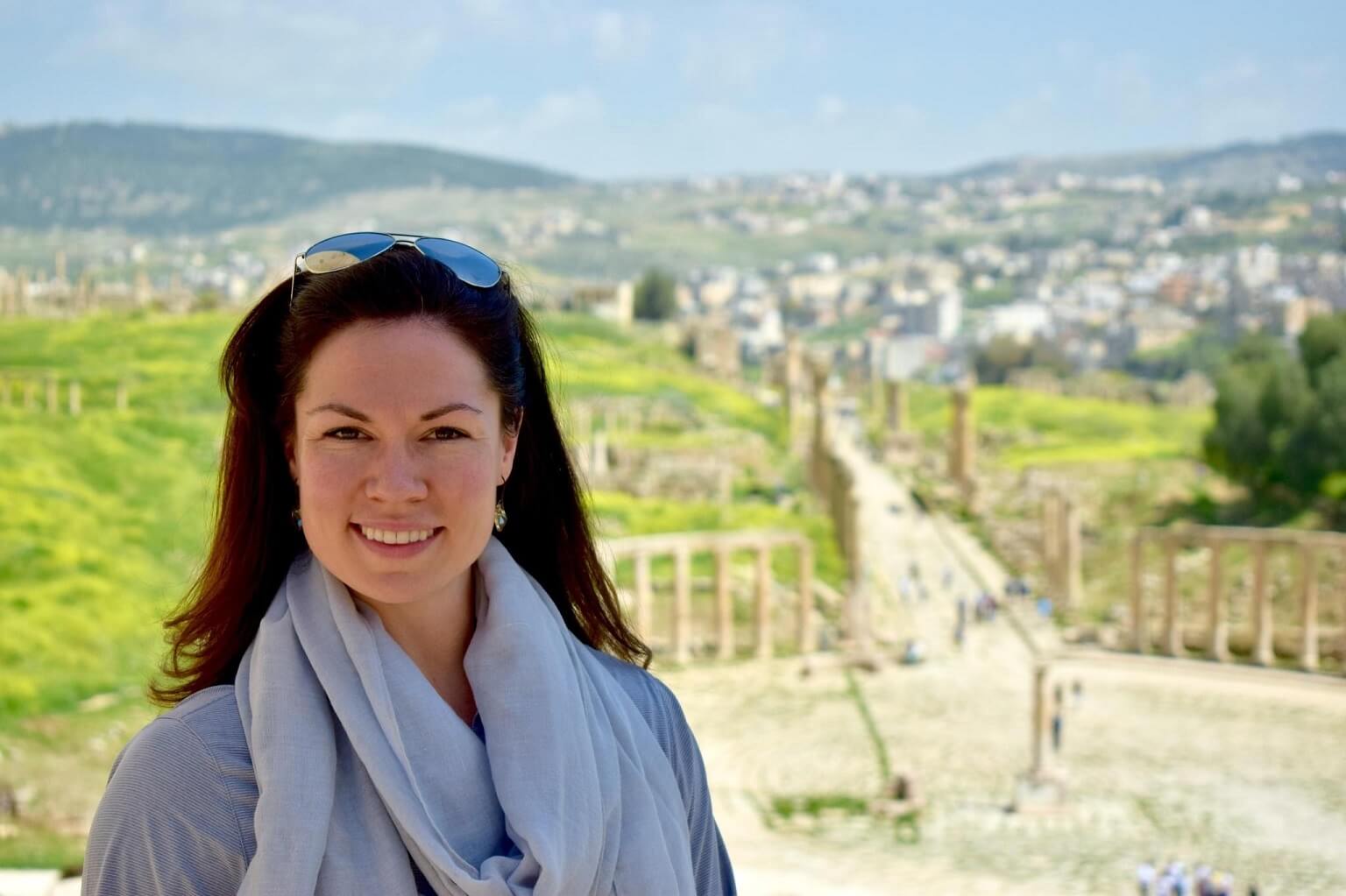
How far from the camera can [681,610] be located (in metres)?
29.7

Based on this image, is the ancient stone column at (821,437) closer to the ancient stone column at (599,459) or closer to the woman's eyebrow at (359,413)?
the ancient stone column at (599,459)

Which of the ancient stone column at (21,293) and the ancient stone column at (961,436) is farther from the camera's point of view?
the ancient stone column at (21,293)

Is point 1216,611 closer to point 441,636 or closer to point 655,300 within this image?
point 441,636

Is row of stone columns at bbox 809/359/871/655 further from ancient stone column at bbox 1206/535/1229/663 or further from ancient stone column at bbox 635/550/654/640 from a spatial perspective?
ancient stone column at bbox 1206/535/1229/663

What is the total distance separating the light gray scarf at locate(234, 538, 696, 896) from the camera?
2559 mm

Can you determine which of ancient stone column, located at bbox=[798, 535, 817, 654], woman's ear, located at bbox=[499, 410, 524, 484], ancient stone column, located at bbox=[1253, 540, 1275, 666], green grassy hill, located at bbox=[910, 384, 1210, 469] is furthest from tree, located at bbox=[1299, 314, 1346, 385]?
woman's ear, located at bbox=[499, 410, 524, 484]

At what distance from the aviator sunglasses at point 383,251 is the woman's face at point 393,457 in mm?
128

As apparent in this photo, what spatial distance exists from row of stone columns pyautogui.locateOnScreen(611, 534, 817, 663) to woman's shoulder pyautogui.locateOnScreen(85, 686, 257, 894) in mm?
26340

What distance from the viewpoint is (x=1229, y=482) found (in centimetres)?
4325

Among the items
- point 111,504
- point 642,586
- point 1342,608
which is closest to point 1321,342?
point 1342,608

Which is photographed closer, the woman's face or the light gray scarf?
the light gray scarf

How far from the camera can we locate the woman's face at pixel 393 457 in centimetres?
275

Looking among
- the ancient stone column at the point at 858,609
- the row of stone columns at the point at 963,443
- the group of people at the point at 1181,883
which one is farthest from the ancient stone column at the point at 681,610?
the row of stone columns at the point at 963,443

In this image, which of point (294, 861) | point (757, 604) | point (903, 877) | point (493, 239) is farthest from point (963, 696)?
point (493, 239)
